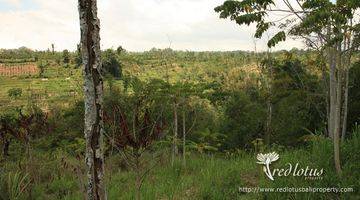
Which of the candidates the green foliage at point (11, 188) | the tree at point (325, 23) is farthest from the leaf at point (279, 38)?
the green foliage at point (11, 188)

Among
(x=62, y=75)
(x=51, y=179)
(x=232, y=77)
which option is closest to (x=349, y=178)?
(x=51, y=179)

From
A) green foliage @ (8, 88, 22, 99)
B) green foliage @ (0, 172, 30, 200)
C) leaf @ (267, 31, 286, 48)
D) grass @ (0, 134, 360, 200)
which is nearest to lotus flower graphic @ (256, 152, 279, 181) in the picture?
grass @ (0, 134, 360, 200)

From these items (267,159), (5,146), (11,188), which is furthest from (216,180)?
(5,146)

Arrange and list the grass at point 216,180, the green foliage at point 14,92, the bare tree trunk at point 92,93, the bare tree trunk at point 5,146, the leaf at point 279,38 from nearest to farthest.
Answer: the bare tree trunk at point 92,93, the grass at point 216,180, the leaf at point 279,38, the bare tree trunk at point 5,146, the green foliage at point 14,92

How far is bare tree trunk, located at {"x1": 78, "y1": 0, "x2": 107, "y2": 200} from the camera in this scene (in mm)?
3125

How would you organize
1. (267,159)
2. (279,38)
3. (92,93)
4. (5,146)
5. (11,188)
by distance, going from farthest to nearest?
(5,146), (267,159), (11,188), (279,38), (92,93)

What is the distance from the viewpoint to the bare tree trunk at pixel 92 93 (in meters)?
3.12

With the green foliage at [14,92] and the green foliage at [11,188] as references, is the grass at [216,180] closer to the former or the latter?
the green foliage at [11,188]

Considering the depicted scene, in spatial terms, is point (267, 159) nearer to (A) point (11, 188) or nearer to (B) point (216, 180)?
(B) point (216, 180)

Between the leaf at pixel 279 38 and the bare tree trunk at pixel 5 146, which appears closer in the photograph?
the leaf at pixel 279 38

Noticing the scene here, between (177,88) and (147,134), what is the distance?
14.7ft

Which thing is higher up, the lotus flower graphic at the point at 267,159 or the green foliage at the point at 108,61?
the green foliage at the point at 108,61

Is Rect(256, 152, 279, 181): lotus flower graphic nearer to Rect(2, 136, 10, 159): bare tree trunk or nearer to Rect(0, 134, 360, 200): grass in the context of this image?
Rect(0, 134, 360, 200): grass

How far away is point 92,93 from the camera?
3.13m
